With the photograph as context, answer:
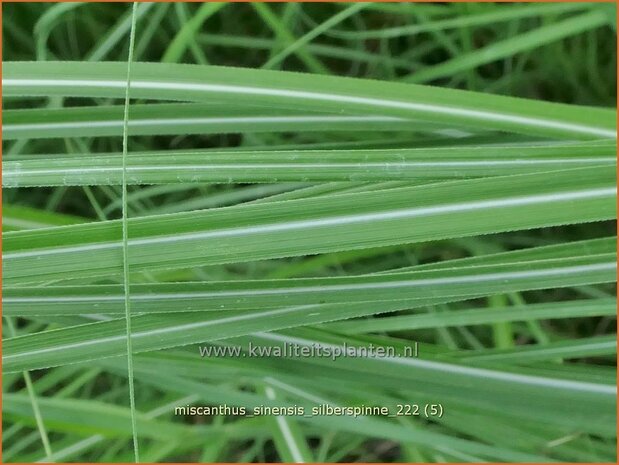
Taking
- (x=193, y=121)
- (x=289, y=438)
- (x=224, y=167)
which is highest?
(x=193, y=121)

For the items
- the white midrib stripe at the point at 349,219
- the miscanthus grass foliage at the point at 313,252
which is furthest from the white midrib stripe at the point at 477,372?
the white midrib stripe at the point at 349,219

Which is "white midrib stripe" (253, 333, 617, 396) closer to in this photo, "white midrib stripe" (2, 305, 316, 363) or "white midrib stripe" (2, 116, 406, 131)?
"white midrib stripe" (2, 305, 316, 363)

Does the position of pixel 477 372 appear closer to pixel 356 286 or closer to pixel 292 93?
pixel 356 286

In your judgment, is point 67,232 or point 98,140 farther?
point 98,140

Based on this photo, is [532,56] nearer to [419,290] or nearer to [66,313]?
[419,290]

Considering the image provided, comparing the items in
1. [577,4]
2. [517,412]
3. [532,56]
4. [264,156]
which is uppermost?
[532,56]

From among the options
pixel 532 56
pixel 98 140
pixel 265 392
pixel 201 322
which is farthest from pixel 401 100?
pixel 98 140

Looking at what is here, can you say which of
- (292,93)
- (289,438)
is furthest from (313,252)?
(289,438)
